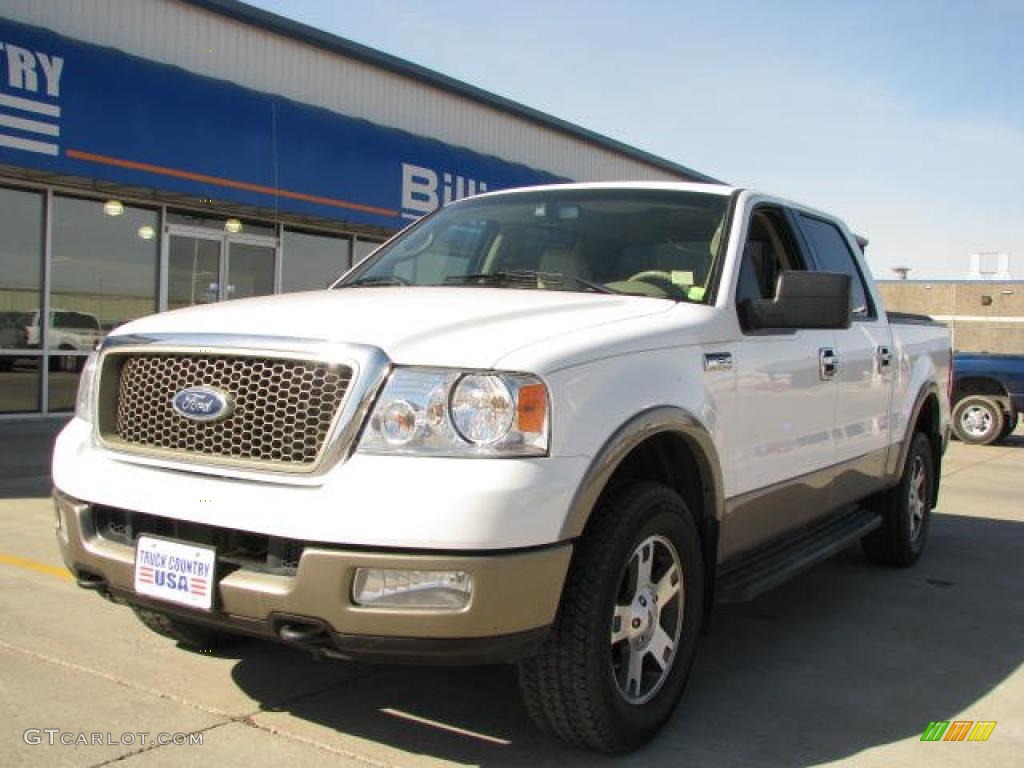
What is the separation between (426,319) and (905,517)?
13.7 ft

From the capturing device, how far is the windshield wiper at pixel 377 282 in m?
4.35

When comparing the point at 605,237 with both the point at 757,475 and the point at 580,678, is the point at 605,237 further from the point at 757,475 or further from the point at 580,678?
the point at 580,678

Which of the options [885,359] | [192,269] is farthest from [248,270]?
[885,359]

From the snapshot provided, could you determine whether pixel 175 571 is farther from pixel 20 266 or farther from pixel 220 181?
pixel 20 266

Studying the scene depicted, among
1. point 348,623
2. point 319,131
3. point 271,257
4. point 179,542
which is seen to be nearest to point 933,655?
point 348,623

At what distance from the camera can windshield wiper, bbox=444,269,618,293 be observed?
12.9 feet

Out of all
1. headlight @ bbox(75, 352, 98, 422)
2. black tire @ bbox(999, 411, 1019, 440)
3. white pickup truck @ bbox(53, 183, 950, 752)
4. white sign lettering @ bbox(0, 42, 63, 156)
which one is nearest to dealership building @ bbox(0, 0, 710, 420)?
white sign lettering @ bbox(0, 42, 63, 156)

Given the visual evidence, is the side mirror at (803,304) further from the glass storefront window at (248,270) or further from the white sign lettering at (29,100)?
the glass storefront window at (248,270)

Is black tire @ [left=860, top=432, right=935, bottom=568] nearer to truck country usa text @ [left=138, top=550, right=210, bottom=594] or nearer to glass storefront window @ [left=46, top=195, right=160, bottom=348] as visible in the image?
truck country usa text @ [left=138, top=550, right=210, bottom=594]

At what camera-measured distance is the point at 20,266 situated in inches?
446

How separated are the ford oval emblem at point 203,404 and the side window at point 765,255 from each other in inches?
80.7

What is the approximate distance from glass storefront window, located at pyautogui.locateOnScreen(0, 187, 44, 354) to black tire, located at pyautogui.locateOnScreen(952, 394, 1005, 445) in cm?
1288

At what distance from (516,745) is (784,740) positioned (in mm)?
935

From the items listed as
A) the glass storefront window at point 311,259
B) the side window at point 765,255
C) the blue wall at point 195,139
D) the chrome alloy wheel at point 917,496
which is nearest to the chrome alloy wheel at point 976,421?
the blue wall at point 195,139
